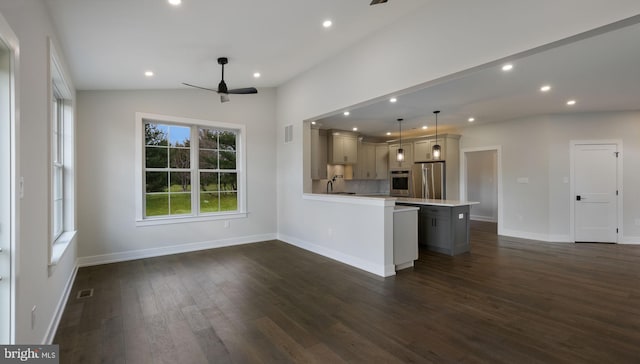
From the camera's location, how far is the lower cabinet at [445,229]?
5.19 metres

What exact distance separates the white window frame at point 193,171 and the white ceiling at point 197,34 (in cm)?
65

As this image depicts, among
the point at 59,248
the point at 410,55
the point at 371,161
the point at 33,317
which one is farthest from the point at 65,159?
the point at 371,161

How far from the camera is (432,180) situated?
8078 mm

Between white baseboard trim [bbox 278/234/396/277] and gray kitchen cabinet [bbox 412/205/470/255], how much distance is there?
161cm

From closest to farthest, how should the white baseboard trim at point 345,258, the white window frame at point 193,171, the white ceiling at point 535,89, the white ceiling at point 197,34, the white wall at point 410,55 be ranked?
the white wall at point 410,55
the white ceiling at point 197,34
the white ceiling at point 535,89
the white baseboard trim at point 345,258
the white window frame at point 193,171

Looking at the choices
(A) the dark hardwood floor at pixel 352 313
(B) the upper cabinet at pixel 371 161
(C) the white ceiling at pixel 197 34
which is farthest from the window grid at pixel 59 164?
(B) the upper cabinet at pixel 371 161

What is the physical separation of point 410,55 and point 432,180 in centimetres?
516

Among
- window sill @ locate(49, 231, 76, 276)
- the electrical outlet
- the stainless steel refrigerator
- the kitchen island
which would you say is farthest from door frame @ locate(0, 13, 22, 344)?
the stainless steel refrigerator

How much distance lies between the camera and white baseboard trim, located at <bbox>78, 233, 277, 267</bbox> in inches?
184

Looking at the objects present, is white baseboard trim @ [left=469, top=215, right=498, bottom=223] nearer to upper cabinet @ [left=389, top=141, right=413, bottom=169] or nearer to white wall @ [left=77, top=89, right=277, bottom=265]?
upper cabinet @ [left=389, top=141, right=413, bottom=169]

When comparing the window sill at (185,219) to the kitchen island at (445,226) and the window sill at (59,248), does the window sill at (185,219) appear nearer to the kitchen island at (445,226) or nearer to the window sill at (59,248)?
the window sill at (59,248)

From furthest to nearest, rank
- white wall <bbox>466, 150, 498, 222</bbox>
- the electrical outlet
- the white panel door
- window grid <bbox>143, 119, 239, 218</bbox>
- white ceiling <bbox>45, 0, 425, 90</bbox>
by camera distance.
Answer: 1. white wall <bbox>466, 150, 498, 222</bbox>
2. the white panel door
3. window grid <bbox>143, 119, 239, 218</bbox>
4. white ceiling <bbox>45, 0, 425, 90</bbox>
5. the electrical outlet
